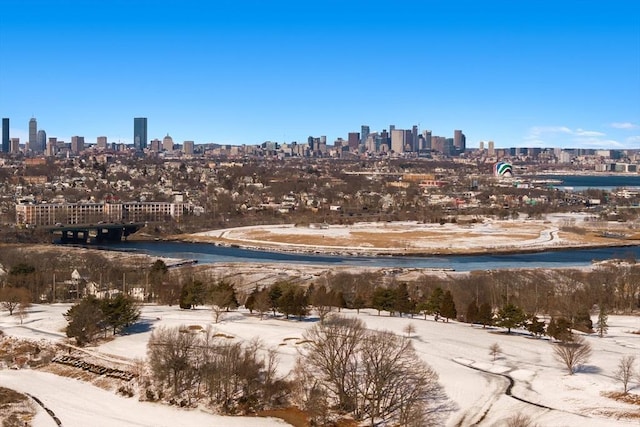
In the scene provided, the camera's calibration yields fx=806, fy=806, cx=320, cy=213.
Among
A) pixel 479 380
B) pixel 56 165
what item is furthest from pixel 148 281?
pixel 56 165

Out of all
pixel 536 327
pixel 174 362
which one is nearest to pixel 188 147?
pixel 536 327

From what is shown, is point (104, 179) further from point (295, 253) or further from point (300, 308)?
point (300, 308)

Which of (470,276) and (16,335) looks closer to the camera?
(16,335)

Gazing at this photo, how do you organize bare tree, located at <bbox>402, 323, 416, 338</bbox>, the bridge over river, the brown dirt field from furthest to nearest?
the bridge over river < the brown dirt field < bare tree, located at <bbox>402, 323, 416, 338</bbox>

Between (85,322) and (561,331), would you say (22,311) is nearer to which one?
(85,322)

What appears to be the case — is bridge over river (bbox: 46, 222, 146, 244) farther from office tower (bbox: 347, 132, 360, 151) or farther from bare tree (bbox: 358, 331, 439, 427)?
office tower (bbox: 347, 132, 360, 151)

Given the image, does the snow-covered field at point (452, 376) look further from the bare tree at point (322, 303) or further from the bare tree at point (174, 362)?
the bare tree at point (174, 362)

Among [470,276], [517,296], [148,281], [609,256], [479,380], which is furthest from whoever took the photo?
[609,256]

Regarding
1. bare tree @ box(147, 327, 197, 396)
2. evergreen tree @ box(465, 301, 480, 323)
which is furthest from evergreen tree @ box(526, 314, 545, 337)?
bare tree @ box(147, 327, 197, 396)
